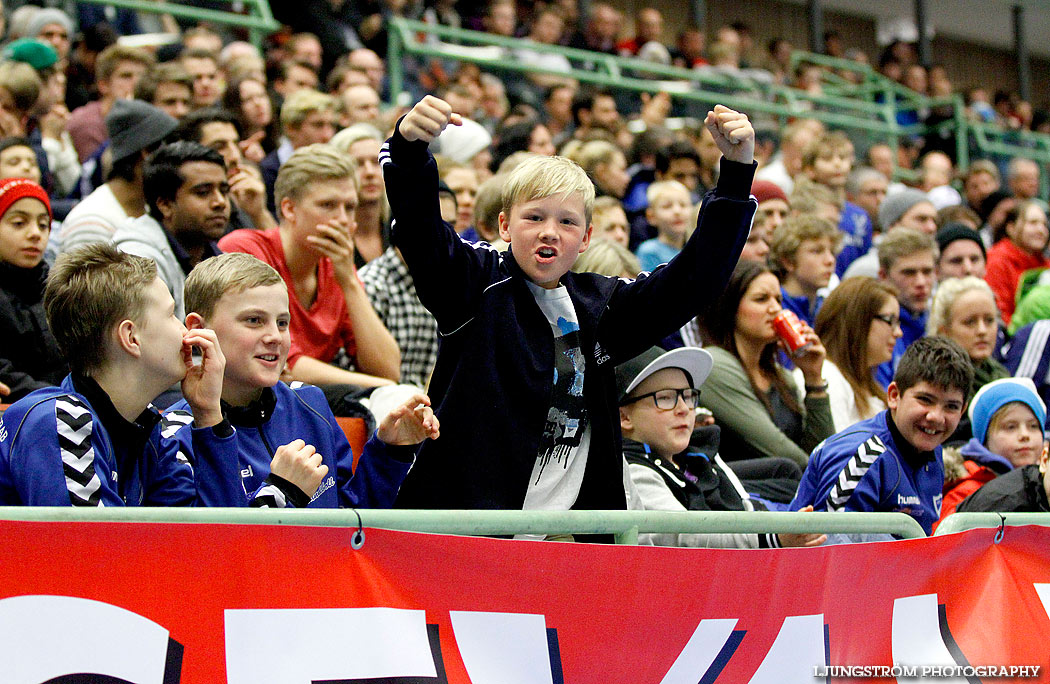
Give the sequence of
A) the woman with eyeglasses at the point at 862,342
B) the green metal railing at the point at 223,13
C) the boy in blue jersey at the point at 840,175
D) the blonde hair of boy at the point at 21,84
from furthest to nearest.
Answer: the green metal railing at the point at 223,13
the boy in blue jersey at the point at 840,175
the blonde hair of boy at the point at 21,84
the woman with eyeglasses at the point at 862,342

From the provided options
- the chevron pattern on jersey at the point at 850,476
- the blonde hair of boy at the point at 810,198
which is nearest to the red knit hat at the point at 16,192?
the chevron pattern on jersey at the point at 850,476

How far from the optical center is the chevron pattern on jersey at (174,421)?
131 inches

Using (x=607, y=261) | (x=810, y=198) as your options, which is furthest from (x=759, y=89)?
(x=607, y=261)

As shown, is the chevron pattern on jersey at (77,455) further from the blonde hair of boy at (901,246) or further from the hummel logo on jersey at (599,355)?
the blonde hair of boy at (901,246)

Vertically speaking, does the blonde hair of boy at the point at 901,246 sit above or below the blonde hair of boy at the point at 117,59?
below

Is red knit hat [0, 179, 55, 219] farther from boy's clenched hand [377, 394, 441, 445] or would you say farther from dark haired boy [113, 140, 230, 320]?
boy's clenched hand [377, 394, 441, 445]

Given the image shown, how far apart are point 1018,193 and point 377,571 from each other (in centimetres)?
1147

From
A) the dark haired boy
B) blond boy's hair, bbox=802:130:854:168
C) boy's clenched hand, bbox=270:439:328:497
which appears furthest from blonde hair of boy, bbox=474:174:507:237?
blond boy's hair, bbox=802:130:854:168

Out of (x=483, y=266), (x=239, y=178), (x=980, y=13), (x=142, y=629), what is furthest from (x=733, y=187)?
(x=980, y=13)

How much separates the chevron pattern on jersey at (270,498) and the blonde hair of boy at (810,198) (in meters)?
5.68

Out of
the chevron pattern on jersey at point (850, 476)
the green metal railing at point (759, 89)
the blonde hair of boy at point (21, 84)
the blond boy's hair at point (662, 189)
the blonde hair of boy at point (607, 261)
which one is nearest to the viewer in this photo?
the chevron pattern on jersey at point (850, 476)

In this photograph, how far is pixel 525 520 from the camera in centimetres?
282

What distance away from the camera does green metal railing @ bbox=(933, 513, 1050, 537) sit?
137 inches

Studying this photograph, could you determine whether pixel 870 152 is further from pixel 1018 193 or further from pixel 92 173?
pixel 92 173
